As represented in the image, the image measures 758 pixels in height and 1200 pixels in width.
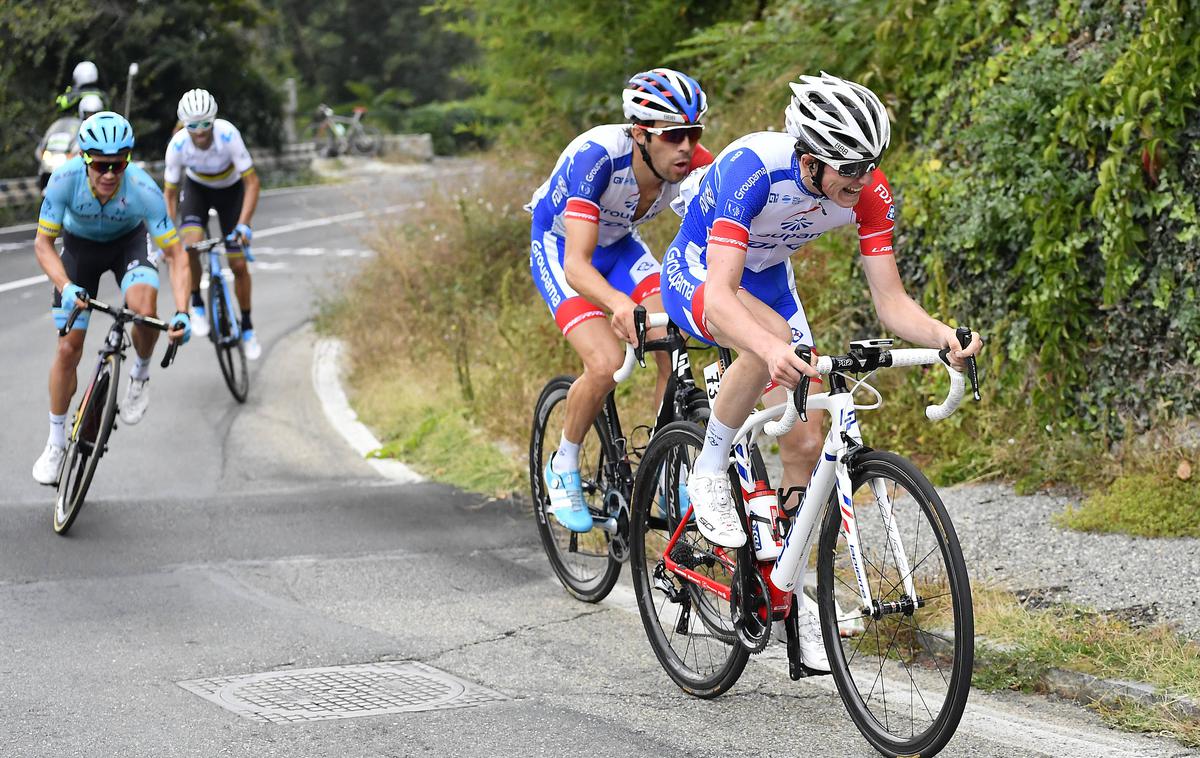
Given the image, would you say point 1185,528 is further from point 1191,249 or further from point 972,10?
point 972,10

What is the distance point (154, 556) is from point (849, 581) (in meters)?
3.94

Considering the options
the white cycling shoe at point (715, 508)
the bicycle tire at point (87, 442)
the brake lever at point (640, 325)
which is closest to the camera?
the white cycling shoe at point (715, 508)

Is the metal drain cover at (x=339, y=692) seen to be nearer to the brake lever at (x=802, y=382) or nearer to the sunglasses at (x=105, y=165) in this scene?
the brake lever at (x=802, y=382)

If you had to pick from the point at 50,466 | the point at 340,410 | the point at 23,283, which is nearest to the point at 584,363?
the point at 50,466

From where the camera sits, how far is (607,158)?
20.3ft

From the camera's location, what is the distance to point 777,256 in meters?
5.24

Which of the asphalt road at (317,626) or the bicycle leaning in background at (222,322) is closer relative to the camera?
the asphalt road at (317,626)

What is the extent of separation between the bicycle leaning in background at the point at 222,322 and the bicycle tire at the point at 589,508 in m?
5.12

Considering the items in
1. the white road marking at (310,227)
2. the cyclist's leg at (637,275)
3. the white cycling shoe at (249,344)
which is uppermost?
the cyclist's leg at (637,275)

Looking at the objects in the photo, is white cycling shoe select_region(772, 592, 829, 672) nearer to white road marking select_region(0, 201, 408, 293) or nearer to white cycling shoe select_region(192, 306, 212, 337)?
white cycling shoe select_region(192, 306, 212, 337)

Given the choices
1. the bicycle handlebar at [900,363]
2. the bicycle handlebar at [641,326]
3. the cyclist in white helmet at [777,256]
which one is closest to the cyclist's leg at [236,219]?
the bicycle handlebar at [641,326]

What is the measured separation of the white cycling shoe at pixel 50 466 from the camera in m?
8.27

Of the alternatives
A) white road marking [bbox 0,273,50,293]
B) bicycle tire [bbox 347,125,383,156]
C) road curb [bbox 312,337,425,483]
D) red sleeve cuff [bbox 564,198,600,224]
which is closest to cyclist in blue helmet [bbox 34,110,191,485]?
road curb [bbox 312,337,425,483]

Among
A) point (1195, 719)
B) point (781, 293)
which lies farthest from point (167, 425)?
point (1195, 719)
